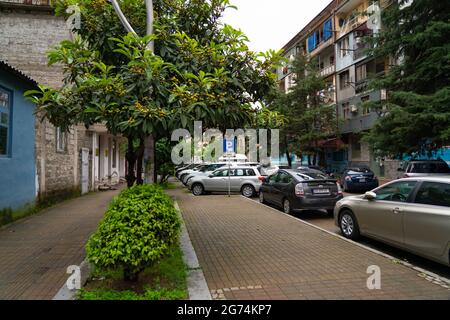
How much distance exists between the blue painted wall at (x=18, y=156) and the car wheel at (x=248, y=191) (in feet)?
30.0

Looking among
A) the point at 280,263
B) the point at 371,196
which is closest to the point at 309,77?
the point at 371,196

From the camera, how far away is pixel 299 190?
9.72m

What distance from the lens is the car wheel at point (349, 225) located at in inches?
271

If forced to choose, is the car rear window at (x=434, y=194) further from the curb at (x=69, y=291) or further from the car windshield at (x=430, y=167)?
the car windshield at (x=430, y=167)

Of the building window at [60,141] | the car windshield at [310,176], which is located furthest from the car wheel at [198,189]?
the car windshield at [310,176]

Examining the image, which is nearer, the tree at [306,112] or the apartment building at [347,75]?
the apartment building at [347,75]

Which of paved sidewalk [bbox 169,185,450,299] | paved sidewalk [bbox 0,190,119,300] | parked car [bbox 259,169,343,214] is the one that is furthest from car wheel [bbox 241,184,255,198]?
paved sidewalk [bbox 169,185,450,299]

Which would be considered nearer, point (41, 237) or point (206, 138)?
point (206, 138)

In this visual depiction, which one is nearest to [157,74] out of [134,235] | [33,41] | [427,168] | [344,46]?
[134,235]

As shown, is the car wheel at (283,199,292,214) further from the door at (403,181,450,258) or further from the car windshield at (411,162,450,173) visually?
the car windshield at (411,162,450,173)

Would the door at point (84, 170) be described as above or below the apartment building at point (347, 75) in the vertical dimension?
below

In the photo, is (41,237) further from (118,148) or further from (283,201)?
(118,148)

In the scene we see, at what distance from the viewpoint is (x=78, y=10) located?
16.5 feet

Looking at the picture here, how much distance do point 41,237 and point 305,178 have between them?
7.30 m
